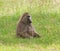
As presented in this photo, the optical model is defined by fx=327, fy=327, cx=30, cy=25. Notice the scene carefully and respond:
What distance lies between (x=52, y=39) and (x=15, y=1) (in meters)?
6.20

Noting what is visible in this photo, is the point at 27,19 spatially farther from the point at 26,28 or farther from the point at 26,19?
the point at 26,28

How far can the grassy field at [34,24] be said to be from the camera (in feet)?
34.4

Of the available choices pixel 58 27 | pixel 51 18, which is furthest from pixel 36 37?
pixel 51 18

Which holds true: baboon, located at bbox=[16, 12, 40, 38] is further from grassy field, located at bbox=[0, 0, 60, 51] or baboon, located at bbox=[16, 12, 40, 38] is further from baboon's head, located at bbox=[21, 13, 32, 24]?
grassy field, located at bbox=[0, 0, 60, 51]

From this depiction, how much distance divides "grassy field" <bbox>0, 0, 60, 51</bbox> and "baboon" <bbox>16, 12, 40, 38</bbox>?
0.28 meters

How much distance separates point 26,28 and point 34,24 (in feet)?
5.66

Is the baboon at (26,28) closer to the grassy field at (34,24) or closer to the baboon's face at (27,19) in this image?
the baboon's face at (27,19)

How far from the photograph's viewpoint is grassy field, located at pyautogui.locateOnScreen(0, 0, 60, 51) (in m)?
10.5

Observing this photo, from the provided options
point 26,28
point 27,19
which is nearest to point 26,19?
point 27,19

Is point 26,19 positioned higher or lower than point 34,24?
higher

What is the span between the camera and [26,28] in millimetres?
12094

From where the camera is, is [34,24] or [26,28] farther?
[34,24]

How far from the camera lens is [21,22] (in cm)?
1221

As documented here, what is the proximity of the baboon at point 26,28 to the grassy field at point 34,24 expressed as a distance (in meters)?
0.28
